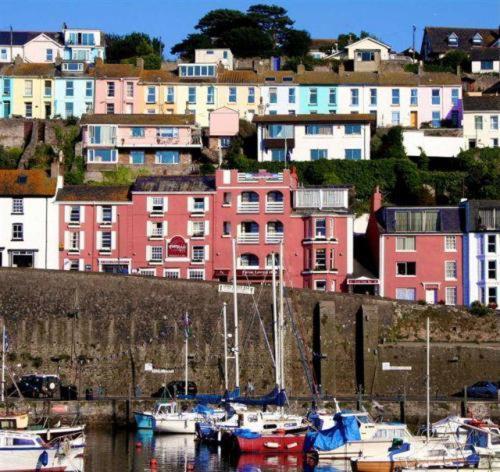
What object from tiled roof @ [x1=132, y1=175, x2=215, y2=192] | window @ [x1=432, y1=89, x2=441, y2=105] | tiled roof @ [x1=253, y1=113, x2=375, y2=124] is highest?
window @ [x1=432, y1=89, x2=441, y2=105]

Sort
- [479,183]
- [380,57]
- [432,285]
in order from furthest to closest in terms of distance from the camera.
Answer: [380,57], [479,183], [432,285]

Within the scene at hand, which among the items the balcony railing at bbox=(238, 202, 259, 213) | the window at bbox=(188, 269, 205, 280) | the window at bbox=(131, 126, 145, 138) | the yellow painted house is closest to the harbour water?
the window at bbox=(188, 269, 205, 280)

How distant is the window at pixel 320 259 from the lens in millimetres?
85750

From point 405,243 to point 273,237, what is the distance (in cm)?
757

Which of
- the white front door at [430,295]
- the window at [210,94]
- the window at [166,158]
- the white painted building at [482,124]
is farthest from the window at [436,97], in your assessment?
the white front door at [430,295]

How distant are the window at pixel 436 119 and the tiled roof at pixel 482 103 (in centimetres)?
221

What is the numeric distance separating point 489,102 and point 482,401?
42.2m

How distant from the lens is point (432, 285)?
8538 cm

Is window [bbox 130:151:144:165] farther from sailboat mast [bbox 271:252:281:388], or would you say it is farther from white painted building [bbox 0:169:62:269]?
sailboat mast [bbox 271:252:281:388]

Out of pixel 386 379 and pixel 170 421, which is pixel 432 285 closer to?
pixel 386 379

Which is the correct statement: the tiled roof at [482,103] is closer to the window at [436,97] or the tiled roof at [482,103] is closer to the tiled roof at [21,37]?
the window at [436,97]

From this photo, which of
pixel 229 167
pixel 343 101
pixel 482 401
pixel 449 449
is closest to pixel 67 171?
pixel 229 167

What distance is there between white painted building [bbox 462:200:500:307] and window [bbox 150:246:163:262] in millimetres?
17428

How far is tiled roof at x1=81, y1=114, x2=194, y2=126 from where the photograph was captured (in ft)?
334
